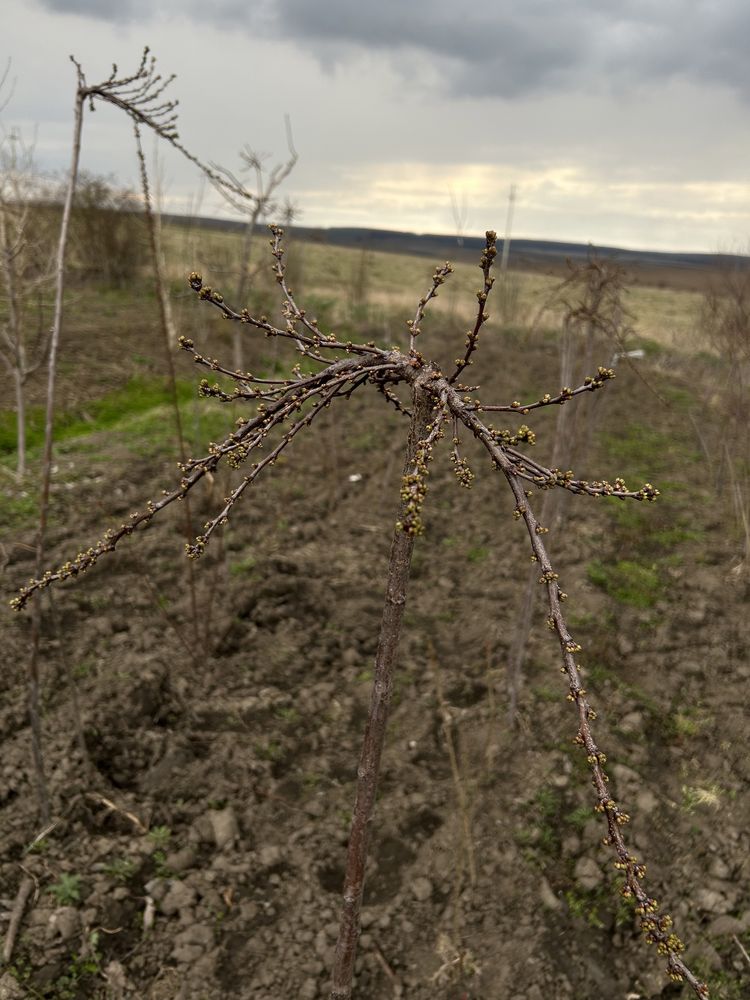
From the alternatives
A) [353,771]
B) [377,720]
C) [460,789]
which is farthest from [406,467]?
[353,771]

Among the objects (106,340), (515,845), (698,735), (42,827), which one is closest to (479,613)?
(698,735)

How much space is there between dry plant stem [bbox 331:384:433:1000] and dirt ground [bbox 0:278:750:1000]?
3.42ft

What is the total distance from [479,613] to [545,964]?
3.02 m

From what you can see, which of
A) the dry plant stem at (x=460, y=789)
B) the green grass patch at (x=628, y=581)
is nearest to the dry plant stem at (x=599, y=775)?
the dry plant stem at (x=460, y=789)

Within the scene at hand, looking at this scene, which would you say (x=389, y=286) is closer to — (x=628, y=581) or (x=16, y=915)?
(x=628, y=581)

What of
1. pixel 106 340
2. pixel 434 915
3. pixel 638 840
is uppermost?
pixel 106 340

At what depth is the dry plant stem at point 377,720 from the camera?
1615 mm

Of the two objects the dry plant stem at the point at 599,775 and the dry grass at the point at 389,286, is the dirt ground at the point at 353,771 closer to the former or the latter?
the dry plant stem at the point at 599,775

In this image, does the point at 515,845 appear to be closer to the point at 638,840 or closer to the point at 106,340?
the point at 638,840

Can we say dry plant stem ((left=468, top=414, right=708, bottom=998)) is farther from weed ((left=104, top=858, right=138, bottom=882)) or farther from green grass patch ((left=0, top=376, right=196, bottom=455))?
green grass patch ((left=0, top=376, right=196, bottom=455))

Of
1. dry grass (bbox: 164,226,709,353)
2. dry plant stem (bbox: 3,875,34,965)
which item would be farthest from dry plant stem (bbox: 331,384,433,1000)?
dry grass (bbox: 164,226,709,353)

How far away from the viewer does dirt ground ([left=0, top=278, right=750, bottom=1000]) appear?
10.1ft

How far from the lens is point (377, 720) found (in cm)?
178

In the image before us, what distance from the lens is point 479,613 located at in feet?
19.2
